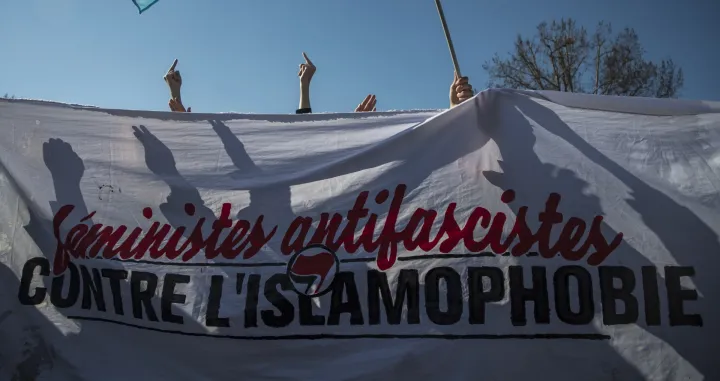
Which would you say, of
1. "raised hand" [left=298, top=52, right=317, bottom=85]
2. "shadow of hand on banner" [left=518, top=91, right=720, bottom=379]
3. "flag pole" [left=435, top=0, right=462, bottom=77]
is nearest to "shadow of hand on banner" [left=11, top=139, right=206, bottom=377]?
"raised hand" [left=298, top=52, right=317, bottom=85]

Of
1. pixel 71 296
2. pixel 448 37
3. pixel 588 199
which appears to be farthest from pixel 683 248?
pixel 71 296

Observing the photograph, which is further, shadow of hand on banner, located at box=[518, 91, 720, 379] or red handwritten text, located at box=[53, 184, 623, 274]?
red handwritten text, located at box=[53, 184, 623, 274]

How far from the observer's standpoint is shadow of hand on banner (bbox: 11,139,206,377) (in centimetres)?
295

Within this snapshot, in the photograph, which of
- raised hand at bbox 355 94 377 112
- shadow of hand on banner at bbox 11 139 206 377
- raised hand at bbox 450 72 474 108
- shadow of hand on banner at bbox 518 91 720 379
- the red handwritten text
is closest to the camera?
shadow of hand on banner at bbox 518 91 720 379

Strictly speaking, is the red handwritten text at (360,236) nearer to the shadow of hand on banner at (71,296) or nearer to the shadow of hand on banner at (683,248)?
the shadow of hand on banner at (71,296)

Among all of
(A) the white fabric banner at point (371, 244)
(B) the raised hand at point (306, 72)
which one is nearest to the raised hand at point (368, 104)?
(B) the raised hand at point (306, 72)

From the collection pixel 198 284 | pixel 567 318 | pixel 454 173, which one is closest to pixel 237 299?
pixel 198 284

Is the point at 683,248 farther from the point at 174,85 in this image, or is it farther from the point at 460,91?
the point at 174,85

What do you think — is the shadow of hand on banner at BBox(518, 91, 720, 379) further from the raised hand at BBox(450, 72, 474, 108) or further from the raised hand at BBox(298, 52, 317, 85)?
the raised hand at BBox(298, 52, 317, 85)

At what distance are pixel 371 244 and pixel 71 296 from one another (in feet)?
5.76

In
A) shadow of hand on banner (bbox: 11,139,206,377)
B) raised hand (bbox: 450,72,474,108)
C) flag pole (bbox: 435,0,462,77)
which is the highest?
flag pole (bbox: 435,0,462,77)

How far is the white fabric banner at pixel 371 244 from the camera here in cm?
262

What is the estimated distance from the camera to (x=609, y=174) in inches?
109

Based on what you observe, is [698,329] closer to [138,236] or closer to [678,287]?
[678,287]
